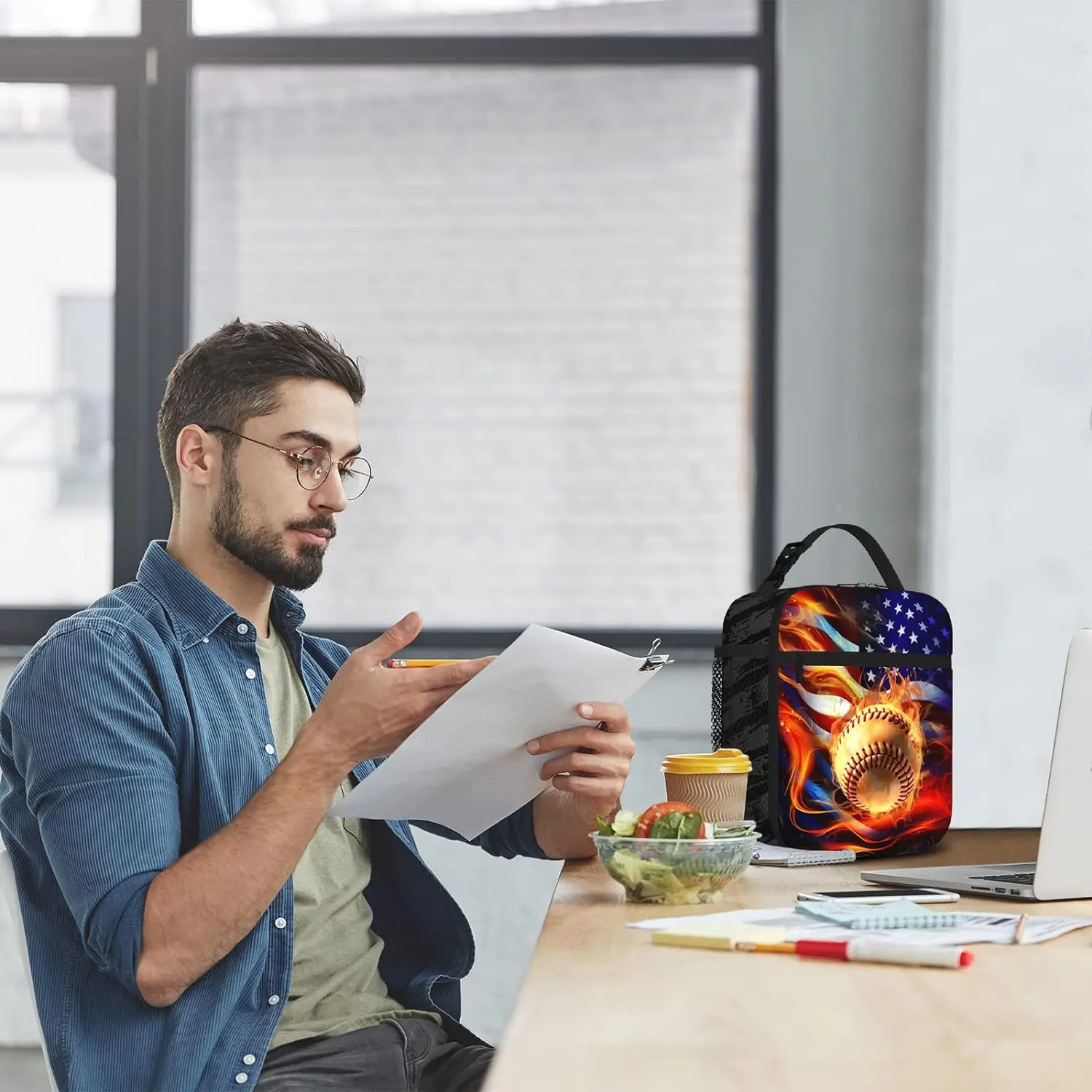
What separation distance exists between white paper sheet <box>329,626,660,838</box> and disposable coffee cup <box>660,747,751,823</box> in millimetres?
137

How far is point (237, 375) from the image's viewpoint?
1.53m

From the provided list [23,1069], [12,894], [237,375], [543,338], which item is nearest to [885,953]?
[12,894]

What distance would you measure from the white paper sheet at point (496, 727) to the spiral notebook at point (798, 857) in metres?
0.26

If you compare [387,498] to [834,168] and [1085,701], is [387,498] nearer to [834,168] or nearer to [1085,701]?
[834,168]

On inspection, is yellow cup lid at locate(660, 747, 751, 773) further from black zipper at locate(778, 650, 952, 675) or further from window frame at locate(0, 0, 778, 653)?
window frame at locate(0, 0, 778, 653)

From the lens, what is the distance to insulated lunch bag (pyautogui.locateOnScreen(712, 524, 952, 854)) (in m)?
1.51

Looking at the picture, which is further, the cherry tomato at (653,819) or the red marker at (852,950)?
the cherry tomato at (653,819)

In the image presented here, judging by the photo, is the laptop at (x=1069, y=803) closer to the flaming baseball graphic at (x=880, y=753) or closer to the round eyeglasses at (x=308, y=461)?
the flaming baseball graphic at (x=880, y=753)

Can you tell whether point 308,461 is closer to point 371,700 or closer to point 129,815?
point 371,700

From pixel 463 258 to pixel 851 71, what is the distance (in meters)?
0.83

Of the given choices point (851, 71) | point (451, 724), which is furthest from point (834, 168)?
point (451, 724)

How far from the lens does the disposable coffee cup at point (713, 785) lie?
1.37 m

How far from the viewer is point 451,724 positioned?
1.17 meters

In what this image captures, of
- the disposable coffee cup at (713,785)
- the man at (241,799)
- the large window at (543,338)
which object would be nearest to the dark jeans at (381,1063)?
the man at (241,799)
